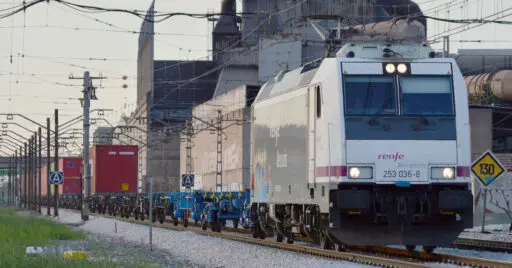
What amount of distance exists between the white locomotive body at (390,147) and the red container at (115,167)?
148ft

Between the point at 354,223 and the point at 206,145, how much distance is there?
46.7 metres

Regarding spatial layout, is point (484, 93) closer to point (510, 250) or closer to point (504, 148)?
point (504, 148)

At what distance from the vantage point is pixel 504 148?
69250 millimetres

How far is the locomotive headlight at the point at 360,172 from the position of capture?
2108cm

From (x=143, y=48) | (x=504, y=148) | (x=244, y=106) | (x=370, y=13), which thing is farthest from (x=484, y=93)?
(x=143, y=48)

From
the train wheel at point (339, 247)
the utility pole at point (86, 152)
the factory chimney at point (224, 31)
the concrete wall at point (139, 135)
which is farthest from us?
the factory chimney at point (224, 31)

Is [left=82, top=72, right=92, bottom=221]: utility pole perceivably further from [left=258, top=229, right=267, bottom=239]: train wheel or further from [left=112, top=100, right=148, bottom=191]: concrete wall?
[left=112, top=100, right=148, bottom=191]: concrete wall

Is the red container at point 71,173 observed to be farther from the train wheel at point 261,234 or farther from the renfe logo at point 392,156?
the renfe logo at point 392,156

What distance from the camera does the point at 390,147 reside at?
69.7 feet

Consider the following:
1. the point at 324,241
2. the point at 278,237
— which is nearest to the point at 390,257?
the point at 324,241

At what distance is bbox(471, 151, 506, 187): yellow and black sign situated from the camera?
31328mm

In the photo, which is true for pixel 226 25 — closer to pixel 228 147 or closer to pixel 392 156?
pixel 228 147

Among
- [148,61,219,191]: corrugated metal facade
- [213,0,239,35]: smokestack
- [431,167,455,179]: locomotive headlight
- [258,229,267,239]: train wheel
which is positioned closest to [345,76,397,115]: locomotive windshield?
[431,167,455,179]: locomotive headlight

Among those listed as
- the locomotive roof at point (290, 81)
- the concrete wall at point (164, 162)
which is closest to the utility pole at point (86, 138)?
the locomotive roof at point (290, 81)
